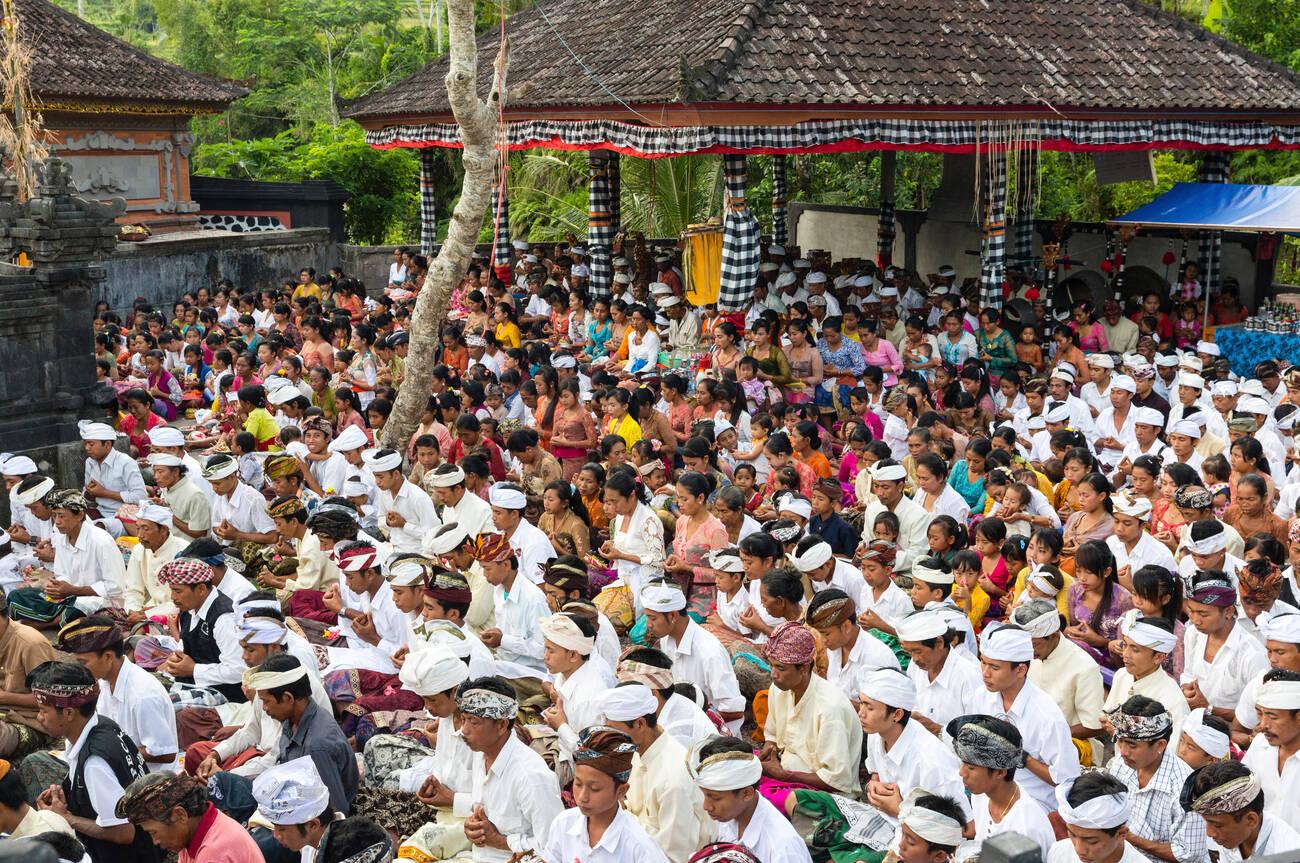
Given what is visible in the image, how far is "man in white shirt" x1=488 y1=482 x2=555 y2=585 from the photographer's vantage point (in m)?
8.22

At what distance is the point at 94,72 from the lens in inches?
834

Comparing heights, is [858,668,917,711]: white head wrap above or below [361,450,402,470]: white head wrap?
below

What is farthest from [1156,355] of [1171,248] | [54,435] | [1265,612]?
[54,435]

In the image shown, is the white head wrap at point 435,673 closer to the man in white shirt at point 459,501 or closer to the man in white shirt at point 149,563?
the man in white shirt at point 149,563

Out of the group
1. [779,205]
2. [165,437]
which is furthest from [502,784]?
[779,205]

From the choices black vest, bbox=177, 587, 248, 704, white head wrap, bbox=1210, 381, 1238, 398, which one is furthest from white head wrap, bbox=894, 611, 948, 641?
white head wrap, bbox=1210, 381, 1238, 398

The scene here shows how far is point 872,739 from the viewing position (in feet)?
18.4

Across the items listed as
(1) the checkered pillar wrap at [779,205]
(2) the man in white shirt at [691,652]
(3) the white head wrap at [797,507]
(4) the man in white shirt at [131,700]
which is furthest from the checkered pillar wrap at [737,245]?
(4) the man in white shirt at [131,700]

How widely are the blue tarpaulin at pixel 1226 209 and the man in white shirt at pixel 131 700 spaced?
1235 centimetres

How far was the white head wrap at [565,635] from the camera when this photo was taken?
618cm

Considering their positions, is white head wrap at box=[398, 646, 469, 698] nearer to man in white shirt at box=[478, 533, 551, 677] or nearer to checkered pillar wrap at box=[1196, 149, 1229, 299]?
man in white shirt at box=[478, 533, 551, 677]

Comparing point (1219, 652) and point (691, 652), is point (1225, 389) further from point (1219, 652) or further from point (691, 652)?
point (691, 652)

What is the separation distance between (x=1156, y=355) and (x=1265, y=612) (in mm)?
6675

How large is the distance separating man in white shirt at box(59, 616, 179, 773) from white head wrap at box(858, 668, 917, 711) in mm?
3111
